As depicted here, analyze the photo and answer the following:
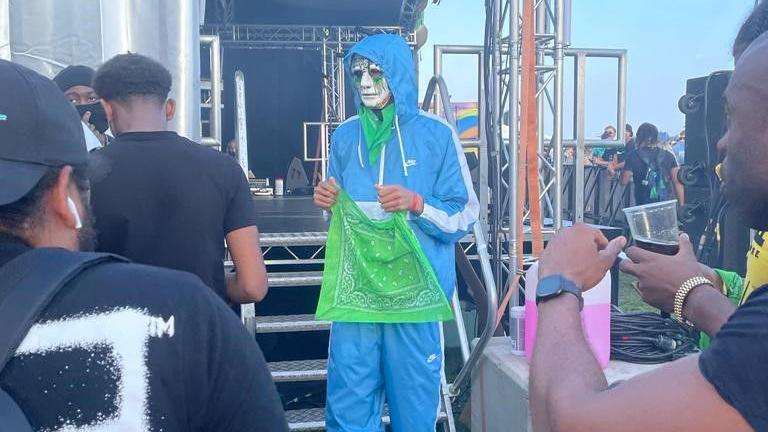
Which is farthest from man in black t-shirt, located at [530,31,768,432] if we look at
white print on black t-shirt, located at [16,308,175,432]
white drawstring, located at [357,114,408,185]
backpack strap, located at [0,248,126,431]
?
white drawstring, located at [357,114,408,185]

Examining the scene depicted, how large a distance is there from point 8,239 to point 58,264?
126 millimetres

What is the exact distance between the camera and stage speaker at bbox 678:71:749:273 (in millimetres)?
3992

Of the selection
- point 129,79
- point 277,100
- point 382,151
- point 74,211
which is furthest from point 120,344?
point 277,100

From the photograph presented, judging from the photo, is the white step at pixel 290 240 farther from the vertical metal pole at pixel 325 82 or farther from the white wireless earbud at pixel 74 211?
the vertical metal pole at pixel 325 82

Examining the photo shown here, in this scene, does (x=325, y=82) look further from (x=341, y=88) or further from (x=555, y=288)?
(x=555, y=288)

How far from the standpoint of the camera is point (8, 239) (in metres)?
0.97

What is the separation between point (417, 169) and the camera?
3.06 metres

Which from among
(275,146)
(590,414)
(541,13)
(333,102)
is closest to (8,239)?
(590,414)

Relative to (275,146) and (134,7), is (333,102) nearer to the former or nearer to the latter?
(275,146)

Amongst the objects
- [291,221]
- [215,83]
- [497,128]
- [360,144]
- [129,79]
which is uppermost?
[215,83]

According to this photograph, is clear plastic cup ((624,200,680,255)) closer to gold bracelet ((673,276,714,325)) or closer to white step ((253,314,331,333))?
gold bracelet ((673,276,714,325))

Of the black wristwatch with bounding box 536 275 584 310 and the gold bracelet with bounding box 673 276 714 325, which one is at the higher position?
the black wristwatch with bounding box 536 275 584 310

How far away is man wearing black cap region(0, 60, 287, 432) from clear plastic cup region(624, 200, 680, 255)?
102 centimetres

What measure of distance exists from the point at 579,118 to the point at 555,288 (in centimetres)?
436
